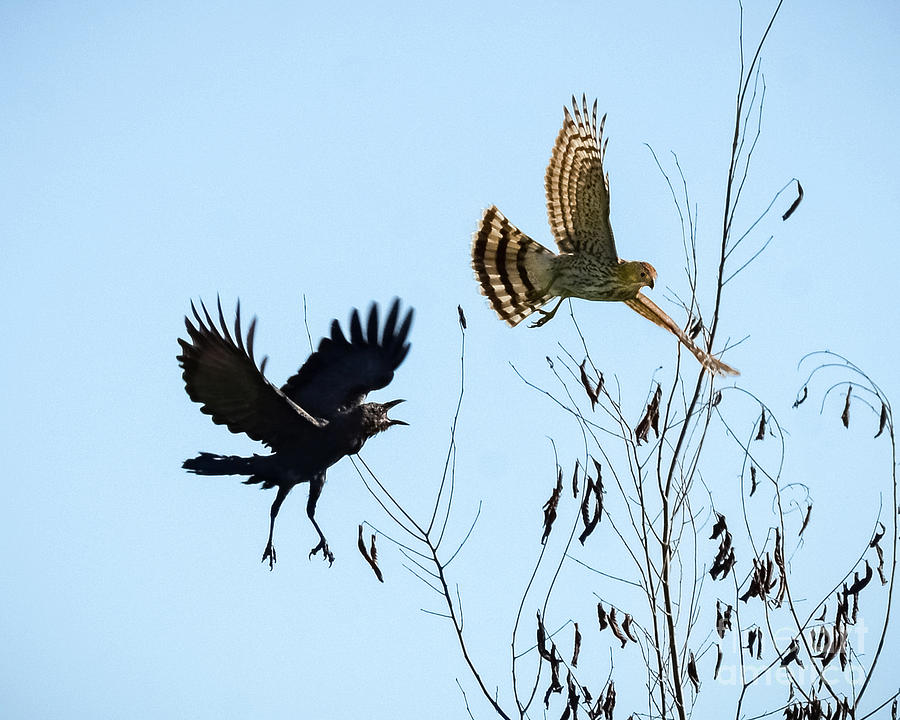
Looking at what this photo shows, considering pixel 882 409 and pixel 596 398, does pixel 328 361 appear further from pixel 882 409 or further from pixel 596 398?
pixel 882 409

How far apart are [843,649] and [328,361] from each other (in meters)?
3.51

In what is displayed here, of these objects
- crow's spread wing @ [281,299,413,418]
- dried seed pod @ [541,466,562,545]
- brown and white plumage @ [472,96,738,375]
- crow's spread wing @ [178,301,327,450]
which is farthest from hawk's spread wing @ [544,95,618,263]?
dried seed pod @ [541,466,562,545]

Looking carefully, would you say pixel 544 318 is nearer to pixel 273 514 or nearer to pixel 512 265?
pixel 512 265

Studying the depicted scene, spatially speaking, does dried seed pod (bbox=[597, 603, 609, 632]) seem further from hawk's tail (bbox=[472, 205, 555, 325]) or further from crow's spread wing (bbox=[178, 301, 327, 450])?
hawk's tail (bbox=[472, 205, 555, 325])

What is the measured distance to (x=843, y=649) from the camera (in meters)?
4.26

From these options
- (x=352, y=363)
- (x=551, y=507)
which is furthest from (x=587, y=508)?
(x=352, y=363)

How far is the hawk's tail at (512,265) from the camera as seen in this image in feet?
24.0

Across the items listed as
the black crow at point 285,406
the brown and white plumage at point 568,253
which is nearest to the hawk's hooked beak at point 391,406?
the black crow at point 285,406

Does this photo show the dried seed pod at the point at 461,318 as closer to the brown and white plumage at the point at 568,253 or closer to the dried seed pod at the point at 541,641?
the dried seed pod at the point at 541,641

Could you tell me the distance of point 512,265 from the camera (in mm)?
7348

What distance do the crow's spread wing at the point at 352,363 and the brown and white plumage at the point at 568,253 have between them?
2.72 feet

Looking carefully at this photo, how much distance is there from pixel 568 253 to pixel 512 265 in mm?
376

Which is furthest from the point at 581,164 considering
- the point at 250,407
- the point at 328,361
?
the point at 250,407

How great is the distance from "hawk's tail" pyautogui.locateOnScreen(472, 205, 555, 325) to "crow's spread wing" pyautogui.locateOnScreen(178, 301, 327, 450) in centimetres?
198
